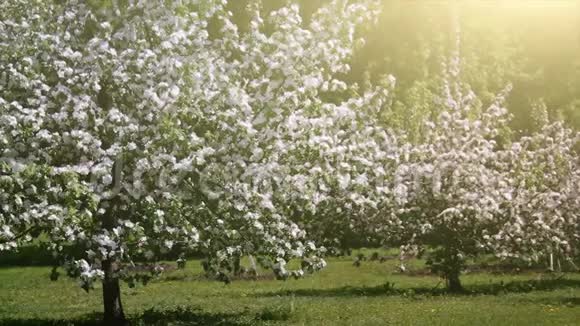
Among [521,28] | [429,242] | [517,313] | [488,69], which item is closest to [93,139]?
[517,313]

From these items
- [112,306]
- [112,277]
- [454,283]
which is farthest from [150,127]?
[454,283]

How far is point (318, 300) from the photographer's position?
88.1ft

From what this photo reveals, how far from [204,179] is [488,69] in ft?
132

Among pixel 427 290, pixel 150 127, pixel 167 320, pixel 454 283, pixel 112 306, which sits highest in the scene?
pixel 150 127

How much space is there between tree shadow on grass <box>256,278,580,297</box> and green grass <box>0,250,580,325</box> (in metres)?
0.04

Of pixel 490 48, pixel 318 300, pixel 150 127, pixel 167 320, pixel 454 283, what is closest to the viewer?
pixel 150 127

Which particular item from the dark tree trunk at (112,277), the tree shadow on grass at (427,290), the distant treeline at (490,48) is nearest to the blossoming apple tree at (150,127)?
the dark tree trunk at (112,277)

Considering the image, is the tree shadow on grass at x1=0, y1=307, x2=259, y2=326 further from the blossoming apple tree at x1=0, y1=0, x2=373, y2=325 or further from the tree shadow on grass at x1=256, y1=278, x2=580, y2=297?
the tree shadow on grass at x1=256, y1=278, x2=580, y2=297

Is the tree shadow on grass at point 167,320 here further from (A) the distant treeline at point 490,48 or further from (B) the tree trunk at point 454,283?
(A) the distant treeline at point 490,48

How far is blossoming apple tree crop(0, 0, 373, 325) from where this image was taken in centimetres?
1656

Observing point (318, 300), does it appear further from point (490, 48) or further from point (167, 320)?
point (490, 48)

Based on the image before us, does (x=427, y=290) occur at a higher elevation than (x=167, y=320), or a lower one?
lower

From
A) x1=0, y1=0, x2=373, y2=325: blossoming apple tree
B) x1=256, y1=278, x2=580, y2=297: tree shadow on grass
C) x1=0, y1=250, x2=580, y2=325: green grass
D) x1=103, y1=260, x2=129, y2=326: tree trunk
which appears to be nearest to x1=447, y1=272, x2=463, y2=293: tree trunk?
x1=256, y1=278, x2=580, y2=297: tree shadow on grass

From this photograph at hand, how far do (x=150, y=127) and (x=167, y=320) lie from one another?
696 centimetres
